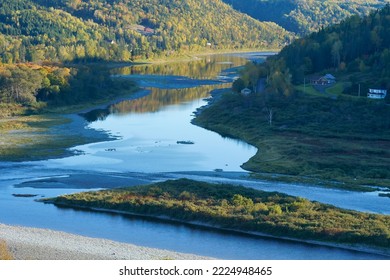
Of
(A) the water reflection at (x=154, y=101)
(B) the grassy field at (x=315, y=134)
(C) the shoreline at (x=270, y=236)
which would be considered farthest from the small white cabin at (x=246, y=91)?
(C) the shoreline at (x=270, y=236)

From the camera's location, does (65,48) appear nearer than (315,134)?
No

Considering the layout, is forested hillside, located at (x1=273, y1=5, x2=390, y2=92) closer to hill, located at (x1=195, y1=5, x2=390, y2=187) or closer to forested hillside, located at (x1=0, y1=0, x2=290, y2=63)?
hill, located at (x1=195, y1=5, x2=390, y2=187)

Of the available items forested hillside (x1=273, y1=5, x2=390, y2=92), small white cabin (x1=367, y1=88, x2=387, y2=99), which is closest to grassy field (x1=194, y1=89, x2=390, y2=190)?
small white cabin (x1=367, y1=88, x2=387, y2=99)

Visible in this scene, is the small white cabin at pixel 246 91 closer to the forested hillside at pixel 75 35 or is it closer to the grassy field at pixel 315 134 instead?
the grassy field at pixel 315 134

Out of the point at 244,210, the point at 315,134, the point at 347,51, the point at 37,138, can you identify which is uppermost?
the point at 347,51

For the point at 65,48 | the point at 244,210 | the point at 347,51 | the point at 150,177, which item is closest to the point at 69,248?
the point at 244,210

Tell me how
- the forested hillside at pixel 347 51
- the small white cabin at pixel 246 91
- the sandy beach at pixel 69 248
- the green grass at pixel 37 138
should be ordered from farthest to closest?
1. the forested hillside at pixel 347 51
2. the small white cabin at pixel 246 91
3. the green grass at pixel 37 138
4. the sandy beach at pixel 69 248

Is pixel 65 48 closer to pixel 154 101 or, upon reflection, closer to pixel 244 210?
pixel 154 101
